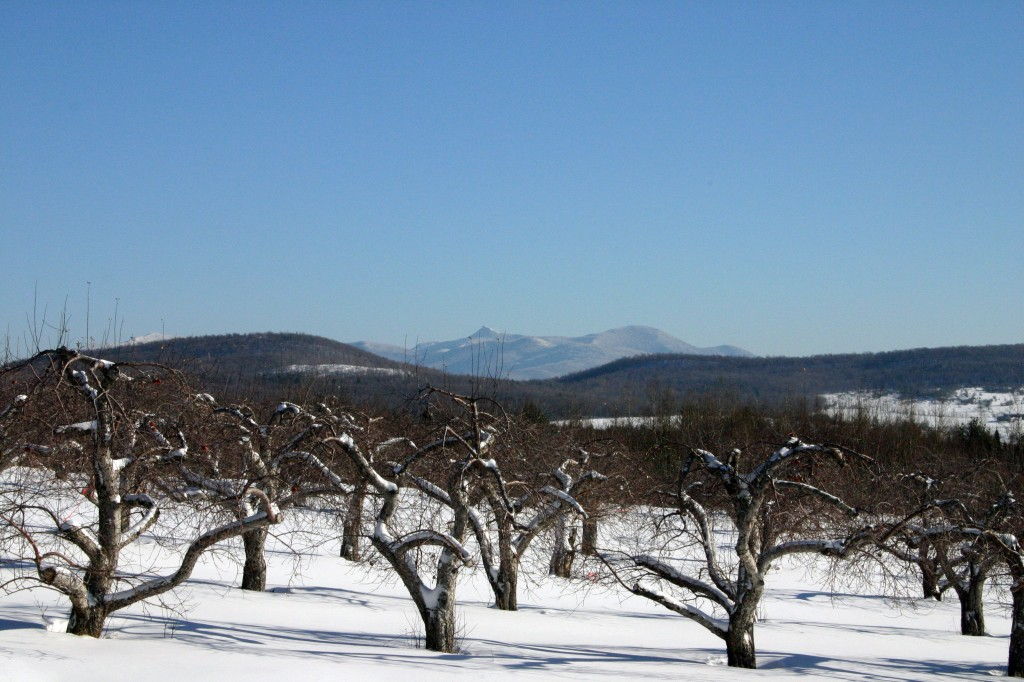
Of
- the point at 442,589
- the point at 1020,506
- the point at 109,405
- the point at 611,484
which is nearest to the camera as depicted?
the point at 109,405

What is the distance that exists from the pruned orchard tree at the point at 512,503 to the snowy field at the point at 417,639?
35.5 inches

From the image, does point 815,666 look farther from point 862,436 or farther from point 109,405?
point 862,436

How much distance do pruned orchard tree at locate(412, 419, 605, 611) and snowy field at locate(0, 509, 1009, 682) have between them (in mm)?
901

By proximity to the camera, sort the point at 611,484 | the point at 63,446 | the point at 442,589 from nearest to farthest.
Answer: the point at 442,589
the point at 63,446
the point at 611,484

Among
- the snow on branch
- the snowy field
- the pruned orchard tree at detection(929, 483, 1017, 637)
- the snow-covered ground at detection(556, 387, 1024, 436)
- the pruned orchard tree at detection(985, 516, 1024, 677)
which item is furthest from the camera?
the snow-covered ground at detection(556, 387, 1024, 436)

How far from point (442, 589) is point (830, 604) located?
60.5ft

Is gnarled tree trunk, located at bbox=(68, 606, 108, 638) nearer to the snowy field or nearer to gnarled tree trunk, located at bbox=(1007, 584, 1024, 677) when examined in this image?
the snowy field

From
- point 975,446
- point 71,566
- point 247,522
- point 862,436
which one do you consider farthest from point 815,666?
point 975,446

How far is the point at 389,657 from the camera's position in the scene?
14.2 metres

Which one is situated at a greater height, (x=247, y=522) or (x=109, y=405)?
(x=109, y=405)

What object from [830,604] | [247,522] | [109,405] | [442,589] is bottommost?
[830,604]

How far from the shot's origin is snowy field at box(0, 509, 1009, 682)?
41.2 ft

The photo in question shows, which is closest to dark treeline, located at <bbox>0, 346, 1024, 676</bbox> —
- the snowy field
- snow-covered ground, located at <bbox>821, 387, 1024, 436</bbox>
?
the snowy field

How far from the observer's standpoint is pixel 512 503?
56.7ft
